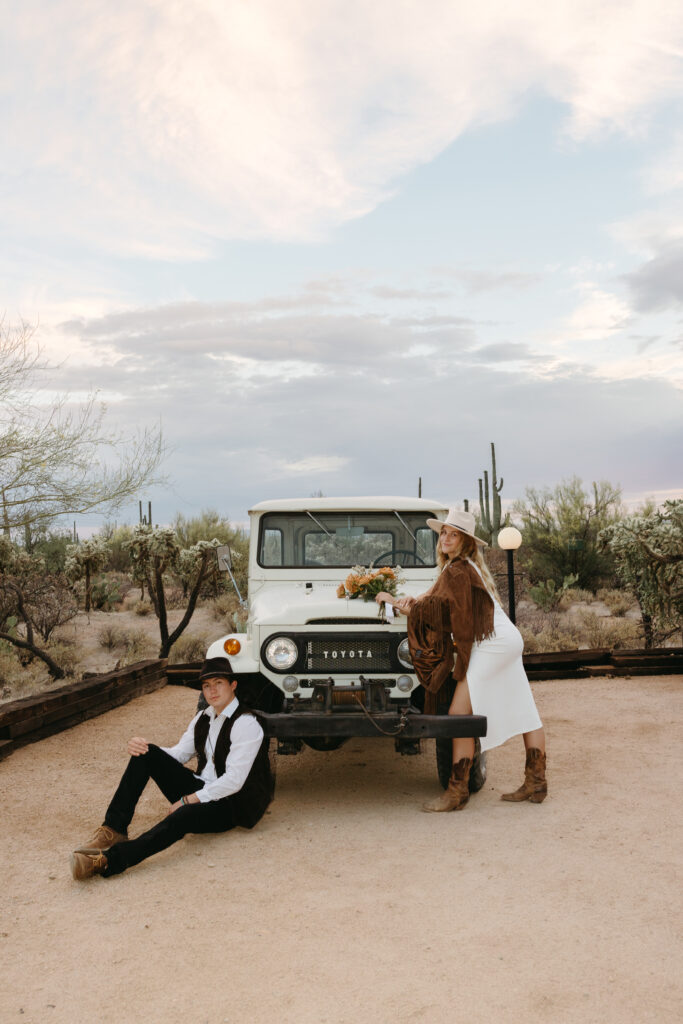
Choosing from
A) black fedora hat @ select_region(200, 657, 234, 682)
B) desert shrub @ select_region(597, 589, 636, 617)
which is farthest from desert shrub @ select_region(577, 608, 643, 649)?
black fedora hat @ select_region(200, 657, 234, 682)

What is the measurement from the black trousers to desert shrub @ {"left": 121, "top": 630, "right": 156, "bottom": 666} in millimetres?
10681

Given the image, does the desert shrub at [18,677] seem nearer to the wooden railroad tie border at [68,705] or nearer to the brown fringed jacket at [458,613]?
the wooden railroad tie border at [68,705]

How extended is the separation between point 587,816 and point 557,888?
1.29 metres

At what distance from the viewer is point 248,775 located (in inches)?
198

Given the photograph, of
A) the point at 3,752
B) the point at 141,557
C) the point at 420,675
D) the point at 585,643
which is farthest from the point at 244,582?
the point at 420,675

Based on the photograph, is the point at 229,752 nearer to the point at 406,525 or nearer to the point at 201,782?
the point at 201,782

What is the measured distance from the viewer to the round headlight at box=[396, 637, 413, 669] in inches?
220

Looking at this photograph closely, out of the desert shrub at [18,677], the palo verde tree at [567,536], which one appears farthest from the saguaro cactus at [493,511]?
the desert shrub at [18,677]

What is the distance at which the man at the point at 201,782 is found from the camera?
4.52 meters

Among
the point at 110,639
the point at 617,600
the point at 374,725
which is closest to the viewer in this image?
the point at 374,725

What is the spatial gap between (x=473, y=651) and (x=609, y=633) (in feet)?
34.3

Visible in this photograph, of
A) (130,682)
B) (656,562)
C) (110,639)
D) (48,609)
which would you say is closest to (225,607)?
(110,639)

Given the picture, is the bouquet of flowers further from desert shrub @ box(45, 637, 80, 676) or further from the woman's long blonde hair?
desert shrub @ box(45, 637, 80, 676)

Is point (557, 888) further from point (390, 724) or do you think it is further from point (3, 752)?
point (3, 752)
